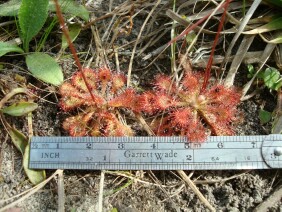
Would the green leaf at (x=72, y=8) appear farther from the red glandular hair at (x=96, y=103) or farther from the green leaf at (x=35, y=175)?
the green leaf at (x=35, y=175)

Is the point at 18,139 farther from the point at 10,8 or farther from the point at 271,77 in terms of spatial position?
the point at 271,77

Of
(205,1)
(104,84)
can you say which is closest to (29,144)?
(104,84)

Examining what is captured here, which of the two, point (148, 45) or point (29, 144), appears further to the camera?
point (148, 45)

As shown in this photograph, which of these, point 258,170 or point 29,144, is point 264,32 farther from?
point 29,144

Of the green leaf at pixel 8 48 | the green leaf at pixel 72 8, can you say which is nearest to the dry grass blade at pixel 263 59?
the green leaf at pixel 72 8

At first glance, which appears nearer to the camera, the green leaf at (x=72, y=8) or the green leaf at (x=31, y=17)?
the green leaf at (x=31, y=17)

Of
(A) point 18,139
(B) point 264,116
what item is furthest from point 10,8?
(B) point 264,116

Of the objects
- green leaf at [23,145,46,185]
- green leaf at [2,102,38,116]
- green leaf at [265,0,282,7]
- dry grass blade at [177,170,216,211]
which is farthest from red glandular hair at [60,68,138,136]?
green leaf at [265,0,282,7]
